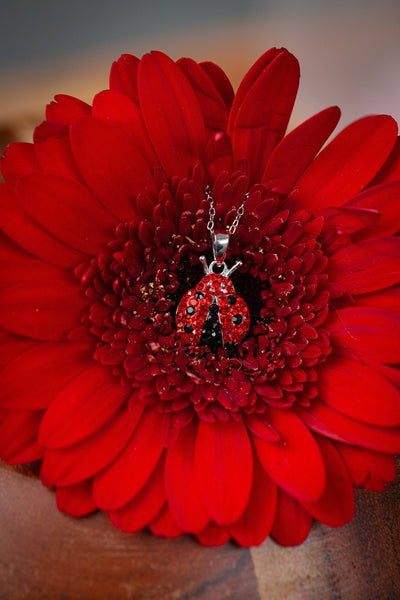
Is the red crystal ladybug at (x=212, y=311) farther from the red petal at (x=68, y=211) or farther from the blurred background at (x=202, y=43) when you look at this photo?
the blurred background at (x=202, y=43)

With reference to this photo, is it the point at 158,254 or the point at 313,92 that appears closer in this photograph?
the point at 158,254

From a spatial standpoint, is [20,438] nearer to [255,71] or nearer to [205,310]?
[205,310]

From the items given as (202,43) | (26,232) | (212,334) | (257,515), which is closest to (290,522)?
(257,515)

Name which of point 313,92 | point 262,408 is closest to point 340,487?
point 262,408

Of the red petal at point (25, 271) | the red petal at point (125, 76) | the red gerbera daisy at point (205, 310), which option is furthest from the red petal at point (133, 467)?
the red petal at point (125, 76)

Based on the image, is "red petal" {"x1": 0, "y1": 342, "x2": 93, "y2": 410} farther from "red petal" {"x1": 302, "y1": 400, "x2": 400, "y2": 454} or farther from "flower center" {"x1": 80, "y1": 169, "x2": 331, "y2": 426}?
"red petal" {"x1": 302, "y1": 400, "x2": 400, "y2": 454}

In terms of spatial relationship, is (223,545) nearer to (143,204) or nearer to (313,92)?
(143,204)

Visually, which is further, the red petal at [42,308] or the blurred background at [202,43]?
the blurred background at [202,43]

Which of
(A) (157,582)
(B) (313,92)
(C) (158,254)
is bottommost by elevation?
(A) (157,582)
